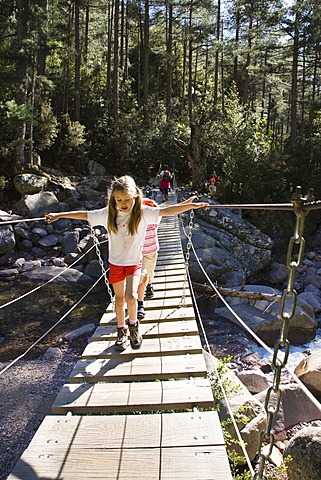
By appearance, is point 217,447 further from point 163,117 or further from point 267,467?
point 163,117

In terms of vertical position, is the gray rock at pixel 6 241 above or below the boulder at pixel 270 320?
above

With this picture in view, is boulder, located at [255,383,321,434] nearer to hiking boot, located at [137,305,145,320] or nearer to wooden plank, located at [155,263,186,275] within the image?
hiking boot, located at [137,305,145,320]

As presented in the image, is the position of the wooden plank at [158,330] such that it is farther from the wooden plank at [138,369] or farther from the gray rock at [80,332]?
the gray rock at [80,332]

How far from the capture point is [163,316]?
4.20 meters

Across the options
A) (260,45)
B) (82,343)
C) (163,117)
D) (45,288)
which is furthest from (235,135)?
(82,343)

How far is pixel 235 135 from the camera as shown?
16.8 meters

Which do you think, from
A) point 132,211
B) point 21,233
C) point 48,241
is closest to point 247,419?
point 132,211

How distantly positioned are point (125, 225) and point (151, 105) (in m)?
20.6

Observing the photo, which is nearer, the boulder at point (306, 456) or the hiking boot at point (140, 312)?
the boulder at point (306, 456)

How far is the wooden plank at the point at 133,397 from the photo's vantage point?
103 inches

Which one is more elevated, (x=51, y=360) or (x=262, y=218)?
(x=262, y=218)

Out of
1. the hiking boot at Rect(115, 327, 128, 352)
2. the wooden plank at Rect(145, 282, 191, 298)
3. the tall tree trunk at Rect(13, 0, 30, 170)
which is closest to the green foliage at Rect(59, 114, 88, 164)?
the tall tree trunk at Rect(13, 0, 30, 170)

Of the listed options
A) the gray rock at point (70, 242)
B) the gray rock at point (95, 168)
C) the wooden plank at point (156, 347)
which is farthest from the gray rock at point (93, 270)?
the gray rock at point (95, 168)

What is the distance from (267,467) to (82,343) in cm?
380
